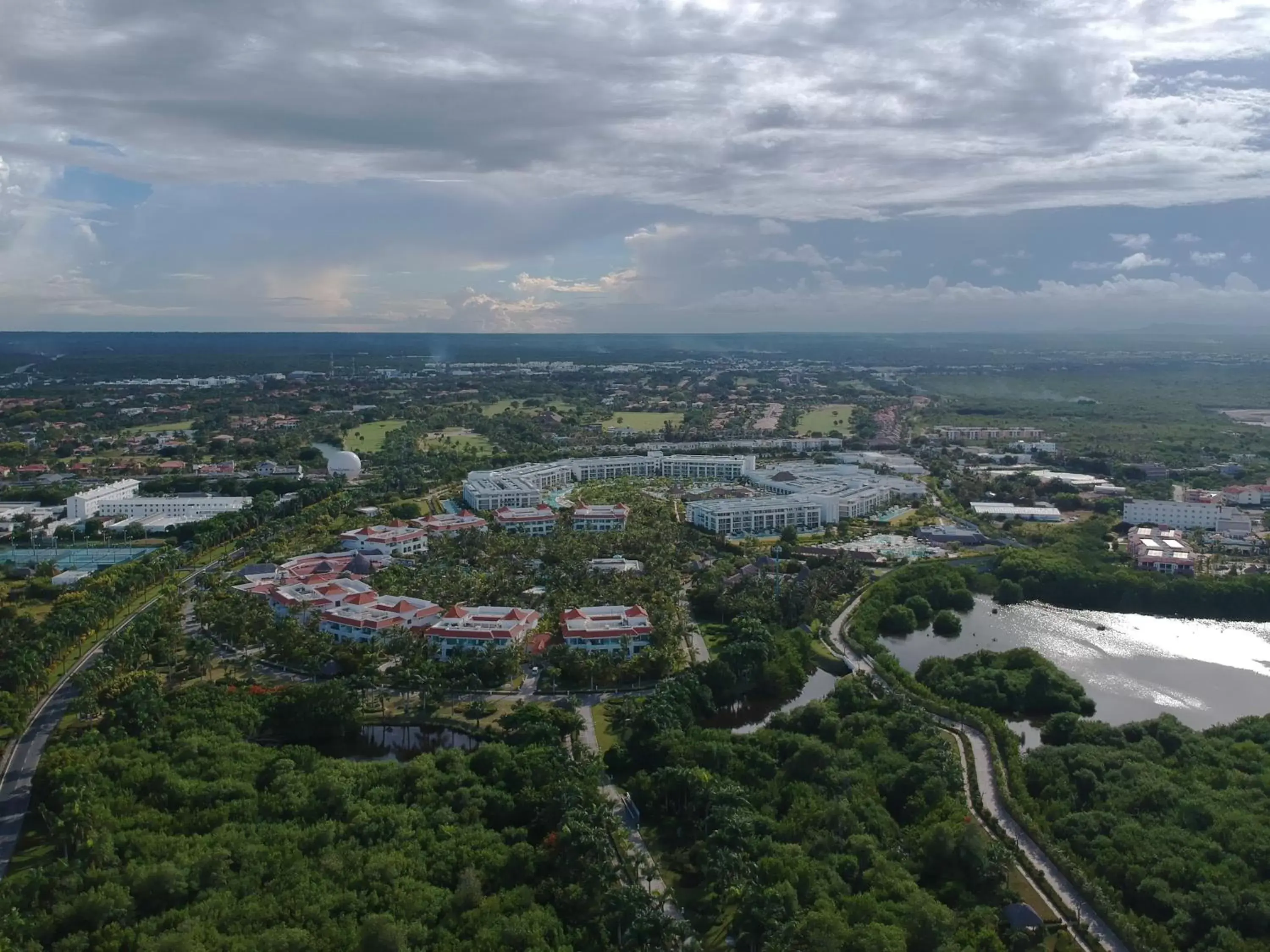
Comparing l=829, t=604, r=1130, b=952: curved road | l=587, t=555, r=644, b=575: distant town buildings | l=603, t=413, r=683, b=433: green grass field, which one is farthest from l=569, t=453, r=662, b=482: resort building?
l=829, t=604, r=1130, b=952: curved road

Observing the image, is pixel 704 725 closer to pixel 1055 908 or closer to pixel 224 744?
pixel 1055 908

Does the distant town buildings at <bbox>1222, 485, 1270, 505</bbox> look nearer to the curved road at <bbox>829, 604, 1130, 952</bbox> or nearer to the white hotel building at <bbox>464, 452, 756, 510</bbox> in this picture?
the white hotel building at <bbox>464, 452, 756, 510</bbox>

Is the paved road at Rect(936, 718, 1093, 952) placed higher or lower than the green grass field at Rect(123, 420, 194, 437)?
lower

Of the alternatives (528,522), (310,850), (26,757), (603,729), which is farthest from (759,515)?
(26,757)

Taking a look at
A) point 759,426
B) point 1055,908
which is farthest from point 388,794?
point 759,426

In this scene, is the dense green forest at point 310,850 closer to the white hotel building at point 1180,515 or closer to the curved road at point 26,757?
the curved road at point 26,757

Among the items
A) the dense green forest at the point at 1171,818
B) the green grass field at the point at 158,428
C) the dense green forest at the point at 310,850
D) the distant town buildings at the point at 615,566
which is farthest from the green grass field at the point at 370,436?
the dense green forest at the point at 1171,818
